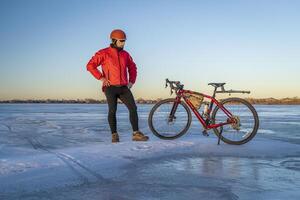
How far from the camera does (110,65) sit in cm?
664

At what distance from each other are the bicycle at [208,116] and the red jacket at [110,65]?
0.98 m

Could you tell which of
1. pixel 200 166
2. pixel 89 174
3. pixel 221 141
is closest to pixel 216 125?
pixel 221 141

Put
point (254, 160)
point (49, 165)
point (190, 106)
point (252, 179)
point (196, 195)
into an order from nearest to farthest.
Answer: point (196, 195) < point (252, 179) < point (49, 165) < point (254, 160) < point (190, 106)

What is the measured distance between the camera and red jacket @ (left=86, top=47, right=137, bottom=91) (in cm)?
664

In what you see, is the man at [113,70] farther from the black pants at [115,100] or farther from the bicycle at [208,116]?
the bicycle at [208,116]

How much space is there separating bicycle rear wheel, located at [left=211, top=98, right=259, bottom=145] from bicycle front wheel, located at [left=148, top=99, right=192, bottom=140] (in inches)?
27.1

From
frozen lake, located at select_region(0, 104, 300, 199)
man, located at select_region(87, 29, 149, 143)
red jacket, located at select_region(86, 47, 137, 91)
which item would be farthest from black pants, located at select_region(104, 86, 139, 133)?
frozen lake, located at select_region(0, 104, 300, 199)

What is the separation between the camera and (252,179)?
12.2 feet

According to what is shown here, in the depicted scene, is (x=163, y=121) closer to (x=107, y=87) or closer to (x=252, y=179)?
(x=107, y=87)

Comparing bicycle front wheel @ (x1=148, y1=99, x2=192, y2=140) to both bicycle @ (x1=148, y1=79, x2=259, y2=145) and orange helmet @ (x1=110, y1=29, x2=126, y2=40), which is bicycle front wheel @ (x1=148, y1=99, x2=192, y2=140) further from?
orange helmet @ (x1=110, y1=29, x2=126, y2=40)

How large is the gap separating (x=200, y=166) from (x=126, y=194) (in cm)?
154

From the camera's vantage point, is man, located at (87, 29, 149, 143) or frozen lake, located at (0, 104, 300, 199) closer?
frozen lake, located at (0, 104, 300, 199)

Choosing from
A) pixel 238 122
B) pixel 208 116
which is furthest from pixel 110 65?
pixel 238 122

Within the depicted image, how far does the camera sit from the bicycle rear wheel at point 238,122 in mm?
6520
